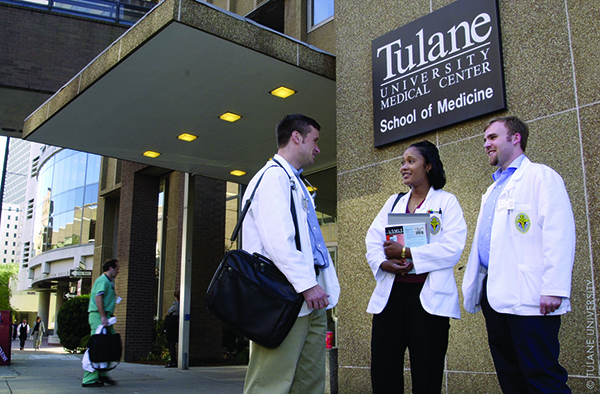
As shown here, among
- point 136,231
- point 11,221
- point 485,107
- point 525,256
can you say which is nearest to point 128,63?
point 485,107

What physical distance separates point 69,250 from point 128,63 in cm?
3112

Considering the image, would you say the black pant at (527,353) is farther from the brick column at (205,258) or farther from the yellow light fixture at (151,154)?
the brick column at (205,258)

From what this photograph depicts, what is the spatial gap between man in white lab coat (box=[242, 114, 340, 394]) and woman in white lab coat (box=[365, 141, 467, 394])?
0.47 meters

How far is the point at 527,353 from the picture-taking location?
2965mm

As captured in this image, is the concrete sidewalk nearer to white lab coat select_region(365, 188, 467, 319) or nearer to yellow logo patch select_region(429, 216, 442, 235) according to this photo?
white lab coat select_region(365, 188, 467, 319)

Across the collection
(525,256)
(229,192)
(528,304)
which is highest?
(229,192)

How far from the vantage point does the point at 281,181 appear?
10.2 feet

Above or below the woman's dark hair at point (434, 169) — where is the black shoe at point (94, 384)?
below

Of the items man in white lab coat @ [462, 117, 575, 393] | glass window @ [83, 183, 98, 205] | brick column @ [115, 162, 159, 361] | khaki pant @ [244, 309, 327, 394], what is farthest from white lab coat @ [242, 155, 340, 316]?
glass window @ [83, 183, 98, 205]

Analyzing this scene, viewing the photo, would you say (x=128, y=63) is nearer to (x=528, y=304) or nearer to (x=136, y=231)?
(x=528, y=304)

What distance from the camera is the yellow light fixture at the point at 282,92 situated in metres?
8.24

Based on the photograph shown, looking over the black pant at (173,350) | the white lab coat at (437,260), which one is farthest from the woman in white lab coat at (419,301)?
the black pant at (173,350)

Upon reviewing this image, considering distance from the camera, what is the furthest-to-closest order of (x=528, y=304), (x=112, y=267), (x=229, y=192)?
1. (x=229, y=192)
2. (x=112, y=267)
3. (x=528, y=304)

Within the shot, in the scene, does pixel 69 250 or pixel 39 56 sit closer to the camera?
pixel 39 56
